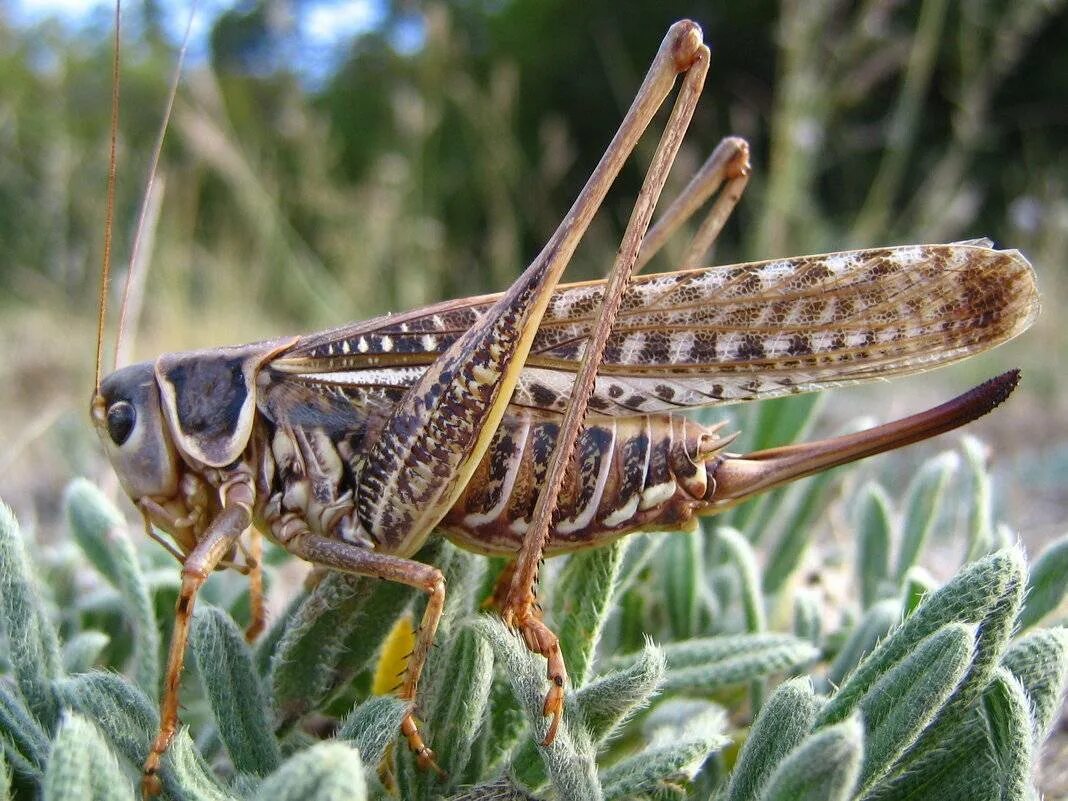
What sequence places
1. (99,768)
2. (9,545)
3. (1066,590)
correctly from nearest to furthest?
1. (99,768)
2. (9,545)
3. (1066,590)

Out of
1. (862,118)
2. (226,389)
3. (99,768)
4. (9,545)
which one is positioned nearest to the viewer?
(99,768)

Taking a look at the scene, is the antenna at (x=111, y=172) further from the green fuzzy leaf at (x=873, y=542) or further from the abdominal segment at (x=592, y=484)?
the green fuzzy leaf at (x=873, y=542)

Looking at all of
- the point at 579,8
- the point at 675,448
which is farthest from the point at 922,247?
the point at 579,8

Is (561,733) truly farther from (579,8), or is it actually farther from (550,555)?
(579,8)

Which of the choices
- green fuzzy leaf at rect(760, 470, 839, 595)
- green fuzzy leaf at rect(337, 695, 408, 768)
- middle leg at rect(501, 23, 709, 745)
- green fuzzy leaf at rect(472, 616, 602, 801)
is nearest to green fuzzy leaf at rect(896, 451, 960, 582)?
green fuzzy leaf at rect(760, 470, 839, 595)

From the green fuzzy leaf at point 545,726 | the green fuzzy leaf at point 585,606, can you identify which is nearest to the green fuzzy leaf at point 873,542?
the green fuzzy leaf at point 585,606

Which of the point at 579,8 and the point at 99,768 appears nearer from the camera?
the point at 99,768

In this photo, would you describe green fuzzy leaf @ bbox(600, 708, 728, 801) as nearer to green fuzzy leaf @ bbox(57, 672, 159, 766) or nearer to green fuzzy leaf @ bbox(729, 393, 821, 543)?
green fuzzy leaf @ bbox(57, 672, 159, 766)

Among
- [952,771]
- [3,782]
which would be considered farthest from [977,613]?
[3,782]
